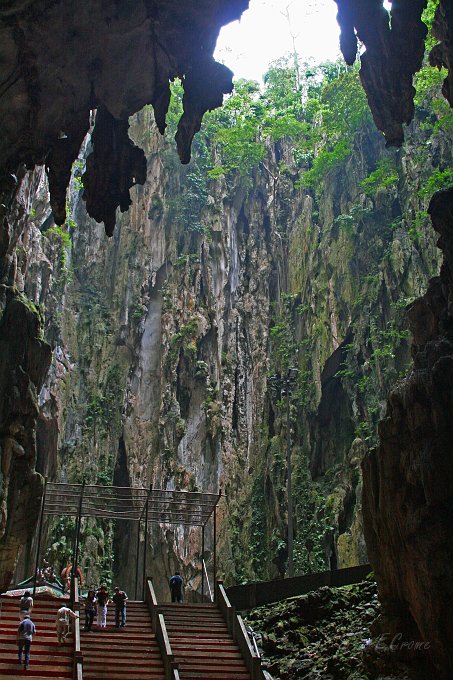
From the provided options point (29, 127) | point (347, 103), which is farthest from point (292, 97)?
point (29, 127)

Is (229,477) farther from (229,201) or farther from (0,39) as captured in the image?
(0,39)

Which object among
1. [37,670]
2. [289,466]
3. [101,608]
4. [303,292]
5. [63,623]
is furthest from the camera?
[303,292]

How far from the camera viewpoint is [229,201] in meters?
35.1

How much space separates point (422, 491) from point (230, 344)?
67.2 ft

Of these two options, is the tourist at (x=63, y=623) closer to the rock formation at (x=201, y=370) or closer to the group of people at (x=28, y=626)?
the group of people at (x=28, y=626)

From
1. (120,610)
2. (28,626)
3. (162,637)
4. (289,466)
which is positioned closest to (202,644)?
(162,637)

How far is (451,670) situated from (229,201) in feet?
89.6

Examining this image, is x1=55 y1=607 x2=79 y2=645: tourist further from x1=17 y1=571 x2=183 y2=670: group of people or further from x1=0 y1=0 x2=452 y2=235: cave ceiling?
x1=0 y1=0 x2=452 y2=235: cave ceiling

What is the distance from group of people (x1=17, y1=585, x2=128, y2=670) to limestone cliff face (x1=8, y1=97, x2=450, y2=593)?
32.4 feet

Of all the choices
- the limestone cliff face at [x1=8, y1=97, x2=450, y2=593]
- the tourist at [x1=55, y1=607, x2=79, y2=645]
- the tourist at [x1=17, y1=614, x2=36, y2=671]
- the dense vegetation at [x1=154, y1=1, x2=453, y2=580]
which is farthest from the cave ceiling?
the limestone cliff face at [x1=8, y1=97, x2=450, y2=593]

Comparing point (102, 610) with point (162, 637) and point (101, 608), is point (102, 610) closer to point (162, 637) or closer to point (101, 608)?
point (101, 608)

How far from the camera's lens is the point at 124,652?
13359 millimetres

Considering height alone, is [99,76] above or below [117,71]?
below

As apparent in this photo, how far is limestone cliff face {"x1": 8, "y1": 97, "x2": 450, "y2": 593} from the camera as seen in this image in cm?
2595
